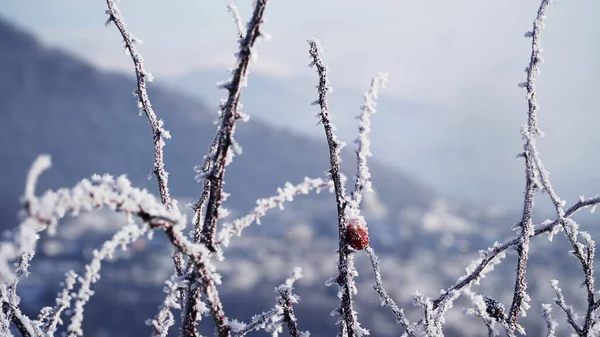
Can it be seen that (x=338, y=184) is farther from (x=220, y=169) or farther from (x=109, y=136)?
(x=109, y=136)

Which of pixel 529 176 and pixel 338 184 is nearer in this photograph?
pixel 338 184

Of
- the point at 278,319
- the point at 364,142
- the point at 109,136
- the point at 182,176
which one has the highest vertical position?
the point at 109,136

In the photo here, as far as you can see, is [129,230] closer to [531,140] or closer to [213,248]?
[213,248]

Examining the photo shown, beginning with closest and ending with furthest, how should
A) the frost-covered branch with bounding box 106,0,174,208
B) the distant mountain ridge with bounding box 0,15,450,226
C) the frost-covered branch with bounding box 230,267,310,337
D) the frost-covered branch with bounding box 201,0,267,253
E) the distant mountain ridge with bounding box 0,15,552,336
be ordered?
the frost-covered branch with bounding box 201,0,267,253 < the frost-covered branch with bounding box 230,267,310,337 < the frost-covered branch with bounding box 106,0,174,208 < the distant mountain ridge with bounding box 0,15,552,336 < the distant mountain ridge with bounding box 0,15,450,226

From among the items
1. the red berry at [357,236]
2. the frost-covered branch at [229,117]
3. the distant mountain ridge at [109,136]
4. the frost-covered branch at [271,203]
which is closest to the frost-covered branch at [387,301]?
the red berry at [357,236]

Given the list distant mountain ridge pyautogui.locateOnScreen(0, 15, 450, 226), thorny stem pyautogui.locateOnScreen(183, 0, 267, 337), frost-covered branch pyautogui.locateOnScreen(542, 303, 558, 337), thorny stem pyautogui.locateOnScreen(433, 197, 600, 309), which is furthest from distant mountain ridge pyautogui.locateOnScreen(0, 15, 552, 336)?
thorny stem pyautogui.locateOnScreen(183, 0, 267, 337)

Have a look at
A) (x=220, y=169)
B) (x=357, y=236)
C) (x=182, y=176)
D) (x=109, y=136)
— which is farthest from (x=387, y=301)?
(x=109, y=136)

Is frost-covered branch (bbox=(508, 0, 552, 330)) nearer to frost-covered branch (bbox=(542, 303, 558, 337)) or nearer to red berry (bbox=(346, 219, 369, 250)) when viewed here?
frost-covered branch (bbox=(542, 303, 558, 337))
